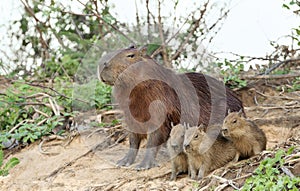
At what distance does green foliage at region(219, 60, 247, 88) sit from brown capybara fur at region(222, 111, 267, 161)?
214 centimetres

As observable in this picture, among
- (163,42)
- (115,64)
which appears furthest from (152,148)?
(163,42)

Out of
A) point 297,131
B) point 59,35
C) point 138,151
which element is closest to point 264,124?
point 297,131

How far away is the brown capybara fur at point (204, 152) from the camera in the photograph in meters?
3.91

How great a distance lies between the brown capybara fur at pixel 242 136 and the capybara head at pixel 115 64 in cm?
110

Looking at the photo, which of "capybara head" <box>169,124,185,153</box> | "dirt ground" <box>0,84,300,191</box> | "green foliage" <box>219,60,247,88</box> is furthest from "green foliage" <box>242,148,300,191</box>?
"green foliage" <box>219,60,247,88</box>

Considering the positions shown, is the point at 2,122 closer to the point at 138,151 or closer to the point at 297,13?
the point at 138,151

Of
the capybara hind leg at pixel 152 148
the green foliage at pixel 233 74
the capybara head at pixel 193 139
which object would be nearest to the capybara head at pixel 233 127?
the capybara head at pixel 193 139

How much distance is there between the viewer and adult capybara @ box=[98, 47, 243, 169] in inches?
177

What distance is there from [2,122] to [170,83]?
104 inches

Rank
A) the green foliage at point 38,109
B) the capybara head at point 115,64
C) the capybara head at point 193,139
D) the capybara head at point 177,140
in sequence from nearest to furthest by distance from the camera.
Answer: the capybara head at point 193,139, the capybara head at point 177,140, the capybara head at point 115,64, the green foliage at point 38,109

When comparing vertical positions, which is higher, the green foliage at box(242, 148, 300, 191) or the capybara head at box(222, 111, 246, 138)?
A: the capybara head at box(222, 111, 246, 138)

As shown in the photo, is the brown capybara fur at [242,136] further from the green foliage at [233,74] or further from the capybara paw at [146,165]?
the green foliage at [233,74]

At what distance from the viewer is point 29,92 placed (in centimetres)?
709

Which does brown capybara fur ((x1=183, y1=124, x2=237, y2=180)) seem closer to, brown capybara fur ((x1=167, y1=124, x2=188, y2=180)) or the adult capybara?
brown capybara fur ((x1=167, y1=124, x2=188, y2=180))
